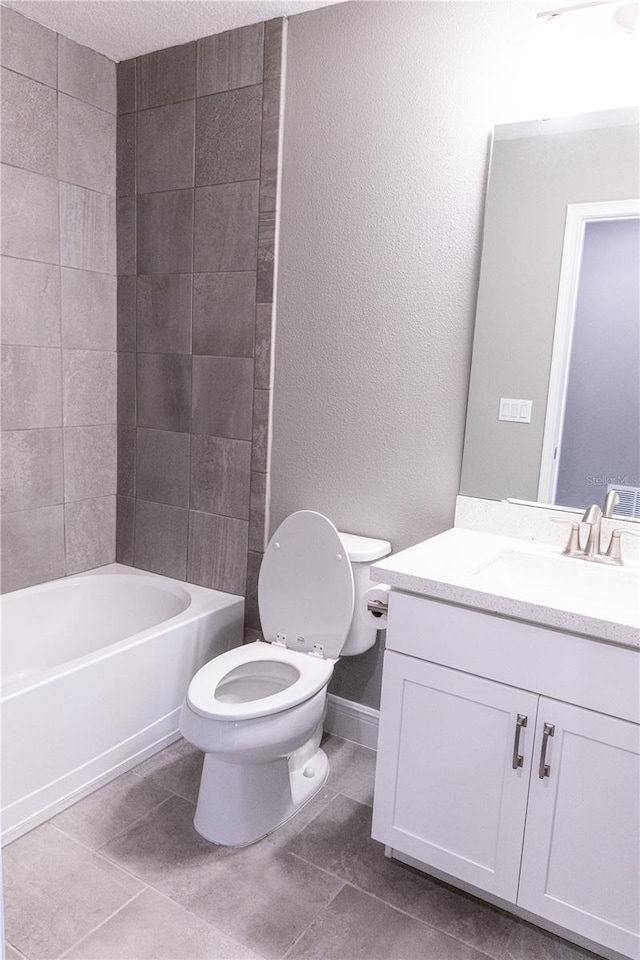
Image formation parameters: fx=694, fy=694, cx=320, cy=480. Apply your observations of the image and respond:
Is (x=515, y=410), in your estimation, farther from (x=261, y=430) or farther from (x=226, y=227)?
(x=226, y=227)

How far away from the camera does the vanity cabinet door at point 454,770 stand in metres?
1.55

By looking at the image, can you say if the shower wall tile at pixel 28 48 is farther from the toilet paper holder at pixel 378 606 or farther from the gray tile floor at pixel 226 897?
the gray tile floor at pixel 226 897

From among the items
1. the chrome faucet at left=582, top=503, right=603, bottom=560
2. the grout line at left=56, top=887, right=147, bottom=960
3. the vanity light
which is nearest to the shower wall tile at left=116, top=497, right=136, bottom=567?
the grout line at left=56, top=887, right=147, bottom=960

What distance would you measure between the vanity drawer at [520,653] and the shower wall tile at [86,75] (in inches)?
85.4

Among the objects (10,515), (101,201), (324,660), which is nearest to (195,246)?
(101,201)

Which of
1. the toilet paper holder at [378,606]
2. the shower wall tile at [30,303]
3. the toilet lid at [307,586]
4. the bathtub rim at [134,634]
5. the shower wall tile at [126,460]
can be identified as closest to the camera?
the toilet paper holder at [378,606]

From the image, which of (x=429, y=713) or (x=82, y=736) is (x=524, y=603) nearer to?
(x=429, y=713)

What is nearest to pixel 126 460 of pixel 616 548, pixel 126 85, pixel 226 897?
pixel 126 85

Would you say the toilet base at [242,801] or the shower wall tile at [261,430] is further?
the shower wall tile at [261,430]

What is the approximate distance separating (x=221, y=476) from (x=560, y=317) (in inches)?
52.1

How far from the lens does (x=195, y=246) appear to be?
2.55m

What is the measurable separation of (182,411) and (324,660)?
1.12 metres

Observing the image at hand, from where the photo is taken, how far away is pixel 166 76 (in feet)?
8.34

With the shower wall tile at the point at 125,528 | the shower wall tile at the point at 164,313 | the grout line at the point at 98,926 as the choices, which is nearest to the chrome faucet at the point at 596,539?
the grout line at the point at 98,926
